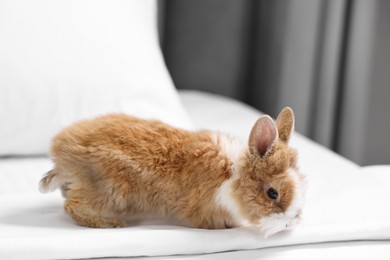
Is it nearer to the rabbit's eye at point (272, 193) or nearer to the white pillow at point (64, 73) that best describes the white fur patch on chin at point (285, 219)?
the rabbit's eye at point (272, 193)

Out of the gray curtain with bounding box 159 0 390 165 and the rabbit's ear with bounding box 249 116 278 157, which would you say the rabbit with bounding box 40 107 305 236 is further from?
the gray curtain with bounding box 159 0 390 165

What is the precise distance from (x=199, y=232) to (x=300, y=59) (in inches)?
48.2

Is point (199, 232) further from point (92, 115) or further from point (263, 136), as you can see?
point (92, 115)

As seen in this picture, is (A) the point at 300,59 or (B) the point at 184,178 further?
(A) the point at 300,59

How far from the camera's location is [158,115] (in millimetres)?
1427

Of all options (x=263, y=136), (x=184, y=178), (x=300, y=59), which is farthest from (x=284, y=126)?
(x=300, y=59)

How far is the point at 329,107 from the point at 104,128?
1.09 metres

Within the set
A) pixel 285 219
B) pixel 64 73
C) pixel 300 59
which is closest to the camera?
pixel 285 219

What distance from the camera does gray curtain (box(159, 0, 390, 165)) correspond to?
1.82 m

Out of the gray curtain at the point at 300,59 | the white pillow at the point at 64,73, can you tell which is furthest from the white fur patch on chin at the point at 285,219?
the gray curtain at the point at 300,59

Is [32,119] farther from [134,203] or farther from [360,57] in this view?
[360,57]

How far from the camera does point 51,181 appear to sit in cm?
104

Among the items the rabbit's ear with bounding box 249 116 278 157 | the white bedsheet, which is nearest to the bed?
the white bedsheet

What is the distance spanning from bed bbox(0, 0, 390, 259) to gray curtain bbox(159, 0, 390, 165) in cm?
36
